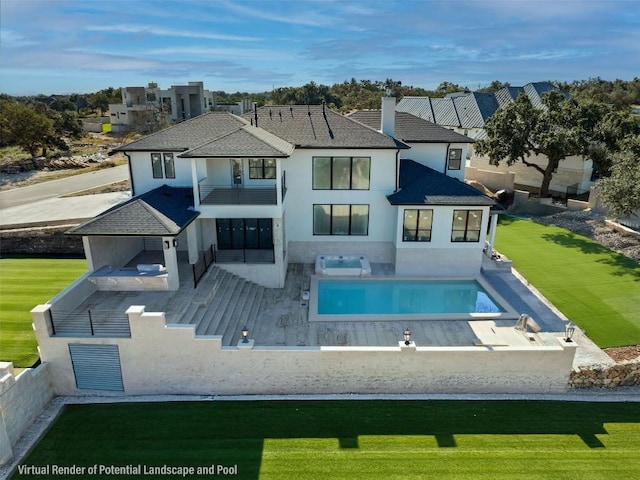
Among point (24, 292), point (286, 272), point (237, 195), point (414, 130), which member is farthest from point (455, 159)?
point (24, 292)

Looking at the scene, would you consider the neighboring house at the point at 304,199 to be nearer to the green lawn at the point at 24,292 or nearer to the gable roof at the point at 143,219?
the gable roof at the point at 143,219

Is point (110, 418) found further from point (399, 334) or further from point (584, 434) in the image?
point (584, 434)

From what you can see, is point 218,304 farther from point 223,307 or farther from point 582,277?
point 582,277

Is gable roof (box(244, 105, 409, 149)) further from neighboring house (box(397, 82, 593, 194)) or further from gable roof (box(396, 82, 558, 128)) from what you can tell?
gable roof (box(396, 82, 558, 128))

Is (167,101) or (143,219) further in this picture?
(167,101)

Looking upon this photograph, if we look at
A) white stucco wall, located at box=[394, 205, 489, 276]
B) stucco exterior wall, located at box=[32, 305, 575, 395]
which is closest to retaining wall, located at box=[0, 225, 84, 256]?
stucco exterior wall, located at box=[32, 305, 575, 395]

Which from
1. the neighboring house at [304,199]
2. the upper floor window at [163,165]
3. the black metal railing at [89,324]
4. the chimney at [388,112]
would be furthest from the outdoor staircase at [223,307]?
the chimney at [388,112]
